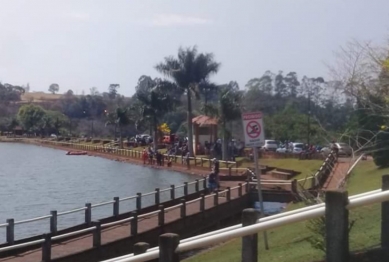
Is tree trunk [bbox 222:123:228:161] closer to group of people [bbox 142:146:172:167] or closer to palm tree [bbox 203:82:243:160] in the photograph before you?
palm tree [bbox 203:82:243:160]

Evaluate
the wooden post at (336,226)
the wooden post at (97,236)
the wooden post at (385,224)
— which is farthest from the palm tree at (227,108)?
the wooden post at (336,226)

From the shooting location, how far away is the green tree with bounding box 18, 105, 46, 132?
157 metres

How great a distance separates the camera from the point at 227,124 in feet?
230

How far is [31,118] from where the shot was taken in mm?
157875

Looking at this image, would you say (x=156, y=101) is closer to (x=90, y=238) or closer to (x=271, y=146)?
(x=271, y=146)

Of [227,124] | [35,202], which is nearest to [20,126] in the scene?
[227,124]

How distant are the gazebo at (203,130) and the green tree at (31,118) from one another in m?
83.6

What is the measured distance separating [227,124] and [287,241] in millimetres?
55547

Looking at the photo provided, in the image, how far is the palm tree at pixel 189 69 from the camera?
3162 inches

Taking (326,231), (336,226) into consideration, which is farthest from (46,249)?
(336,226)

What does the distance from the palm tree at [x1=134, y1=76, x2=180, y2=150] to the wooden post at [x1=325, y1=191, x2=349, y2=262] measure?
7525 cm

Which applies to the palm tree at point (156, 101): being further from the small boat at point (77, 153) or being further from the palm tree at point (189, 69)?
the small boat at point (77, 153)

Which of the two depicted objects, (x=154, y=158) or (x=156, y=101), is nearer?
(x=154, y=158)

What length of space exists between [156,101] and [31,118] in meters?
76.7
